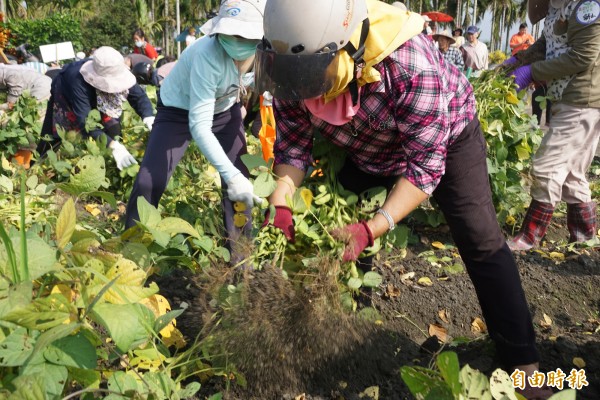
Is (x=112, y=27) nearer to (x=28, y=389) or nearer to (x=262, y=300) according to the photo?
(x=262, y=300)

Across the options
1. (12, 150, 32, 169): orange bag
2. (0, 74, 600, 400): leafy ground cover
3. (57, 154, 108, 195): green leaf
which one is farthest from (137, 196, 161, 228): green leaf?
(12, 150, 32, 169): orange bag

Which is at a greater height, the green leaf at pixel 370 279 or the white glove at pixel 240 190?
the green leaf at pixel 370 279

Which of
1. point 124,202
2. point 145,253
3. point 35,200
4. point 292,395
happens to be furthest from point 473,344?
point 124,202

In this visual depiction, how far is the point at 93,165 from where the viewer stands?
70.8 inches

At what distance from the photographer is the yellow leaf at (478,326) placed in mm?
3019

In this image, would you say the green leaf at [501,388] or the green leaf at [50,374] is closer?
the green leaf at [50,374]

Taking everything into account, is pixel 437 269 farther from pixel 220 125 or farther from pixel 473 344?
pixel 220 125

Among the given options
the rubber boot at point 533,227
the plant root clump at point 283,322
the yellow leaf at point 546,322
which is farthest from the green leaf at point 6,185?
the rubber boot at point 533,227

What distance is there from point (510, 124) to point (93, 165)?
312cm

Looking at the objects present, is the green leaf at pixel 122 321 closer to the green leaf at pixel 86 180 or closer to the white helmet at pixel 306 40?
the green leaf at pixel 86 180

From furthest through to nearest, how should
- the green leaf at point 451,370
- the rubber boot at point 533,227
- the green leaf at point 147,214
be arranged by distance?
the rubber boot at point 533,227
the green leaf at point 147,214
the green leaf at point 451,370

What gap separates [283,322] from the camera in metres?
1.93

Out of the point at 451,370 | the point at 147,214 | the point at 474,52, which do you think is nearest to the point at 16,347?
the point at 147,214

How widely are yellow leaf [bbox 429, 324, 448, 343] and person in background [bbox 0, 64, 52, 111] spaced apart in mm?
5054
